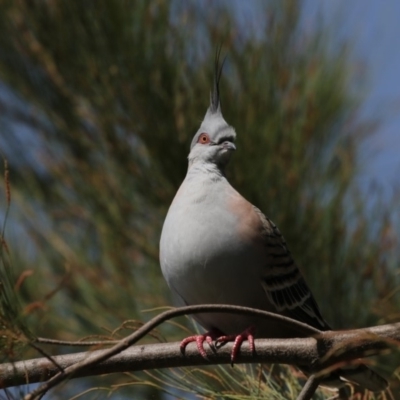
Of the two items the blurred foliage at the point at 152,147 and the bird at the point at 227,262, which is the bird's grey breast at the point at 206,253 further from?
the blurred foliage at the point at 152,147

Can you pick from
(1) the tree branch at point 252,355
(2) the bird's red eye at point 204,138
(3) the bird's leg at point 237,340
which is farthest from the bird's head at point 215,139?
(1) the tree branch at point 252,355

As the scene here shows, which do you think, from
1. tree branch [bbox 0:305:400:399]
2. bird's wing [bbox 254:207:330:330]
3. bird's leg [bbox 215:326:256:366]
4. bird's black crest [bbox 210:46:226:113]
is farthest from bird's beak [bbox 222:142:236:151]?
tree branch [bbox 0:305:400:399]

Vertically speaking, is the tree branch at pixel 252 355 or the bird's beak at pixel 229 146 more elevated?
the bird's beak at pixel 229 146

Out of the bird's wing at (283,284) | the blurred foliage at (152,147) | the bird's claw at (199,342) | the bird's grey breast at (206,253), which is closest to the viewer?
the bird's claw at (199,342)

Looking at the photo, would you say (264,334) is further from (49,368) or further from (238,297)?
(49,368)

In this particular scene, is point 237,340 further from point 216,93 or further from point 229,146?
point 216,93

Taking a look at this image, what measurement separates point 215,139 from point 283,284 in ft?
1.77

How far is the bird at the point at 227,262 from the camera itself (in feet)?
7.63

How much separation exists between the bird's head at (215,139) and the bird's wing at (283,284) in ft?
1.01

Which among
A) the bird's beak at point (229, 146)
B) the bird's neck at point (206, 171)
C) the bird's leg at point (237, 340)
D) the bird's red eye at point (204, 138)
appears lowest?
the bird's leg at point (237, 340)

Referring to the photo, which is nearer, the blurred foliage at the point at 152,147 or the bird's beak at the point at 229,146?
the bird's beak at the point at 229,146

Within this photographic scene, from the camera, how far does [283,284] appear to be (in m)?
2.47

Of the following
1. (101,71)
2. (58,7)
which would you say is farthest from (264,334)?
(58,7)

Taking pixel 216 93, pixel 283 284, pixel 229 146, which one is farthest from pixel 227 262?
pixel 216 93
